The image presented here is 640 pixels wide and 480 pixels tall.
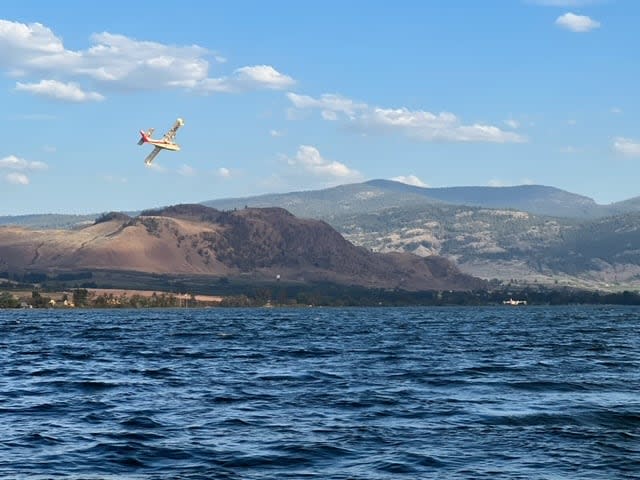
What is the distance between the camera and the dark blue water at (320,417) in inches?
1681

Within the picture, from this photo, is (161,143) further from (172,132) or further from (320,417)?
(320,417)

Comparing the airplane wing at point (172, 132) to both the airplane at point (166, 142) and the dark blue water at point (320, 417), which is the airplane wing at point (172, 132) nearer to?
the airplane at point (166, 142)

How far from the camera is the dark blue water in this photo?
42.7 metres

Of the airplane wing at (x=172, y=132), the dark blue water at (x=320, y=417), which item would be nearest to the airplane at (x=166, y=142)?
the airplane wing at (x=172, y=132)

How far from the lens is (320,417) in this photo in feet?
181

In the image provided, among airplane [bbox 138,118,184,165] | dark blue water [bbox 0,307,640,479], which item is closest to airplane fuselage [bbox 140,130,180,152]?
airplane [bbox 138,118,184,165]

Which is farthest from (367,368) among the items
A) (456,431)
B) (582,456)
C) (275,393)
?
(582,456)

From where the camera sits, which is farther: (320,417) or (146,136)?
(146,136)

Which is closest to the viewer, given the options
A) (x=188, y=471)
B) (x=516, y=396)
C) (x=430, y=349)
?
(x=188, y=471)

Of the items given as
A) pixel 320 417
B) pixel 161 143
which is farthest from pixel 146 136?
pixel 320 417

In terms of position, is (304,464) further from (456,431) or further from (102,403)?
(102,403)

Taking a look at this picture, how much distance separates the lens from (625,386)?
7206cm

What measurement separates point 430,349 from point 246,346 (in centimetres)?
2047

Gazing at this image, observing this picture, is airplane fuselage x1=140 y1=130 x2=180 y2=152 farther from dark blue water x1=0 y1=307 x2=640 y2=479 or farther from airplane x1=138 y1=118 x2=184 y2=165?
dark blue water x1=0 y1=307 x2=640 y2=479
